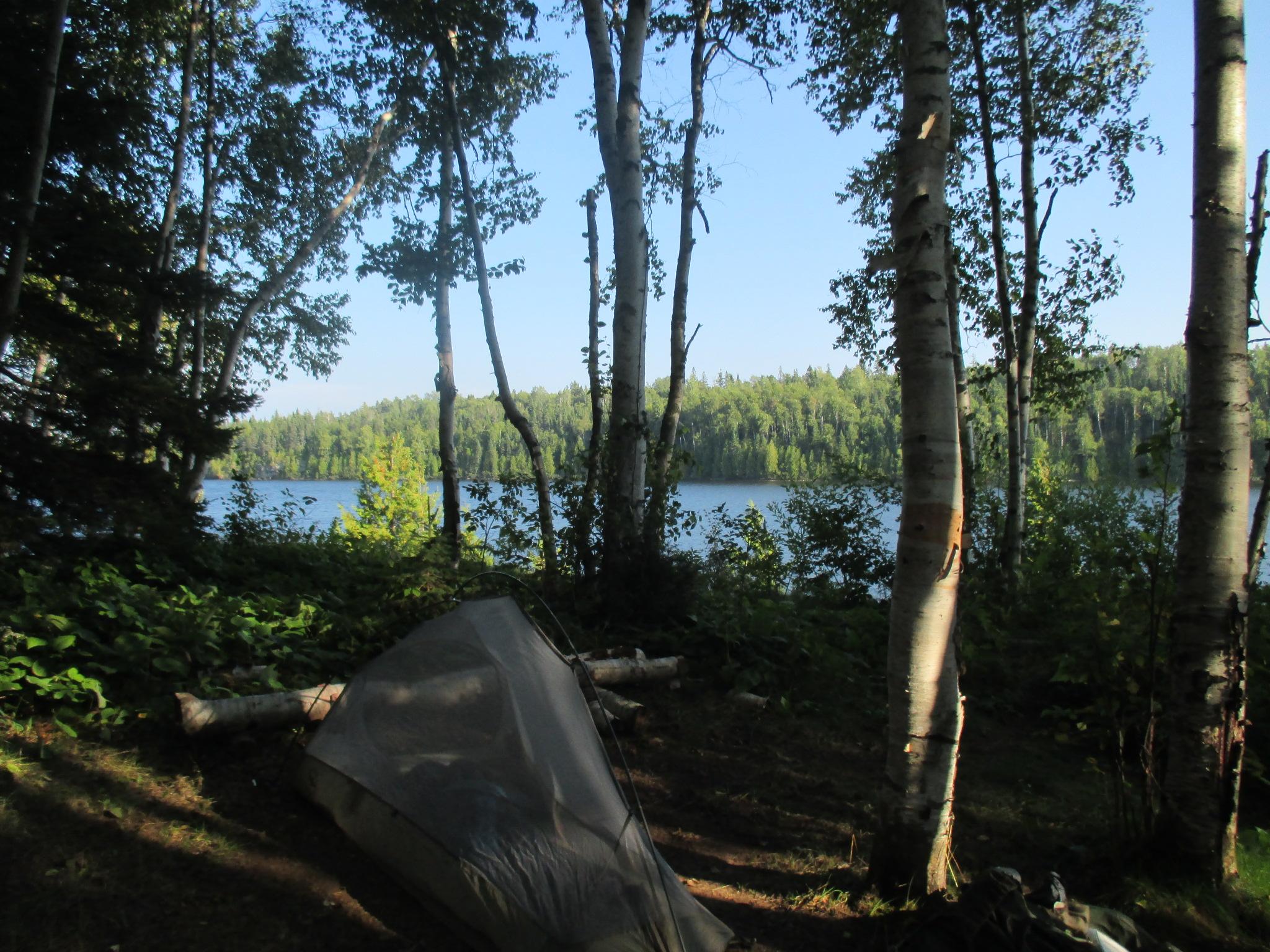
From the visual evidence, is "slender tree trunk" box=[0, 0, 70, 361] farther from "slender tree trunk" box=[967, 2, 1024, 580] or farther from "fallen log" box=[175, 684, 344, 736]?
"slender tree trunk" box=[967, 2, 1024, 580]

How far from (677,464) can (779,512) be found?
5659mm

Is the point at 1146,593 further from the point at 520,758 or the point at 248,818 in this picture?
the point at 248,818

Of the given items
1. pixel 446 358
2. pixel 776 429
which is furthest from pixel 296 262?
pixel 776 429

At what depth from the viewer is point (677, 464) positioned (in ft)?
27.8

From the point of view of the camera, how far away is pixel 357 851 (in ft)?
12.6

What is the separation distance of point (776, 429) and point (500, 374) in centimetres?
3769

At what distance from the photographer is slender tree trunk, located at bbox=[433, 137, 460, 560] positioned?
474 inches

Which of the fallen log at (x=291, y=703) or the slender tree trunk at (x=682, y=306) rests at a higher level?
the slender tree trunk at (x=682, y=306)

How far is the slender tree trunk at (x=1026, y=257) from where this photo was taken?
420 inches

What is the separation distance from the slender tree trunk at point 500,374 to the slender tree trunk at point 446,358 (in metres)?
1.99

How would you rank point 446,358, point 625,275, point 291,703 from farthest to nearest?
point 446,358 < point 625,275 < point 291,703

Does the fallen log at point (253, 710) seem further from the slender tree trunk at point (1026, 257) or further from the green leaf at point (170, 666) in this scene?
the slender tree trunk at point (1026, 257)

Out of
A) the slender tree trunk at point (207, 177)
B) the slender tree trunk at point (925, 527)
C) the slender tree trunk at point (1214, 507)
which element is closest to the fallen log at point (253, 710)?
the slender tree trunk at point (925, 527)

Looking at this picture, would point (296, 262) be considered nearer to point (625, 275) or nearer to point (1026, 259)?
point (625, 275)
